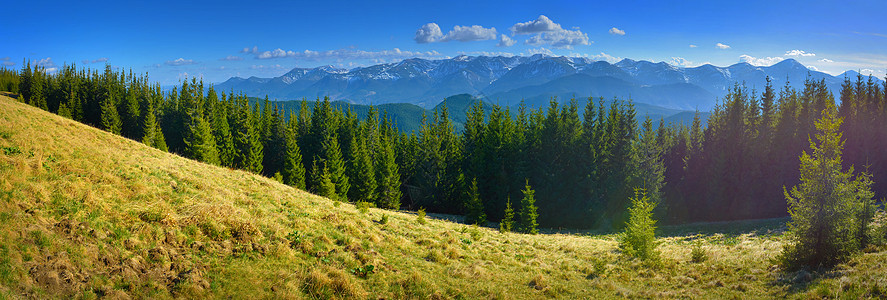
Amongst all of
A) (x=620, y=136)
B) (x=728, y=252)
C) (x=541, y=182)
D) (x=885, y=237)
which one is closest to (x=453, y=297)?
(x=728, y=252)

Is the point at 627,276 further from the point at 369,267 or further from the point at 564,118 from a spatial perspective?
the point at 564,118

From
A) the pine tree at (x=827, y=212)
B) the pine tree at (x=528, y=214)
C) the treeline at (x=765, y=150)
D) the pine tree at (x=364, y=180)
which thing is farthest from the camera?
the pine tree at (x=364, y=180)

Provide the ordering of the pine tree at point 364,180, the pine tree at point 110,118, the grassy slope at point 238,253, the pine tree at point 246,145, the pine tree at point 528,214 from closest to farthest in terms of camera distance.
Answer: the grassy slope at point 238,253
the pine tree at point 528,214
the pine tree at point 364,180
the pine tree at point 246,145
the pine tree at point 110,118

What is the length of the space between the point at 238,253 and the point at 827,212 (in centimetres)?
2406

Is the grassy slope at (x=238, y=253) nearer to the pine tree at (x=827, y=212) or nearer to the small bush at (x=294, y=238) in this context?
the small bush at (x=294, y=238)

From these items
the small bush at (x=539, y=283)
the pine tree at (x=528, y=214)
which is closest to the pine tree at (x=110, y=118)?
the pine tree at (x=528, y=214)

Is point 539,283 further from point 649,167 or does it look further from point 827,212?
point 649,167

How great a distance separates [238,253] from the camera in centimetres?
1228

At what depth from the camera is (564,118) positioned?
50.1 metres

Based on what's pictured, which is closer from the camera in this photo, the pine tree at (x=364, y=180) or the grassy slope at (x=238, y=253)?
the grassy slope at (x=238, y=253)

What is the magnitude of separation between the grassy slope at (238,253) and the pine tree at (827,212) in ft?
3.11

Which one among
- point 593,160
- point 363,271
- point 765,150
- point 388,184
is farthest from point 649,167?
point 363,271

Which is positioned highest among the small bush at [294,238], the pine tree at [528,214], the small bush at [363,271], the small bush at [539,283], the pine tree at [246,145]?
the pine tree at [246,145]

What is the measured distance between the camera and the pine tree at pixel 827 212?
1563cm
